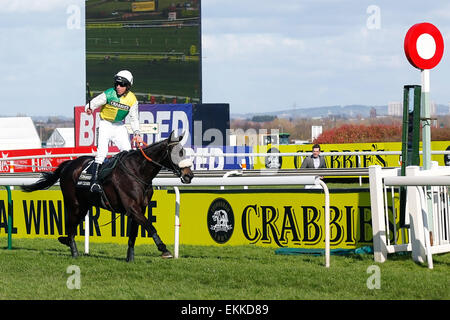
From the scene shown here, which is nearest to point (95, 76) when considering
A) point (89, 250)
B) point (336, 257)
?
point (89, 250)

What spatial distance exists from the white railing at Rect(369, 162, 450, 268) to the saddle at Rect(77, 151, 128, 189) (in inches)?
110

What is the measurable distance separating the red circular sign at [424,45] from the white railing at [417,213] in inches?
44.1

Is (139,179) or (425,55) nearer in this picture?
(425,55)

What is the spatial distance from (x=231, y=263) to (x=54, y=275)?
1.75 m

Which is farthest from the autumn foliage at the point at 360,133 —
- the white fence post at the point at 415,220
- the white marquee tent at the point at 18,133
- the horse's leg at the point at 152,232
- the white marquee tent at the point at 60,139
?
the white fence post at the point at 415,220

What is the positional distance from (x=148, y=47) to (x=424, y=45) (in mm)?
24524

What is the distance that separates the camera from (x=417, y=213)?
8219 mm

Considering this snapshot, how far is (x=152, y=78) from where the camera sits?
32.2m

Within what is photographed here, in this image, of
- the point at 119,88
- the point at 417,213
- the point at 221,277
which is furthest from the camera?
the point at 119,88

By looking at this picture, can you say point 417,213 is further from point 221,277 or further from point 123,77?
point 123,77

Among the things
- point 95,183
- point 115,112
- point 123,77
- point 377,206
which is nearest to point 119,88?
point 123,77

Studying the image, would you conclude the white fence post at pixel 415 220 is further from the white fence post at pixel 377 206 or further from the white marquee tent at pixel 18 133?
the white marquee tent at pixel 18 133

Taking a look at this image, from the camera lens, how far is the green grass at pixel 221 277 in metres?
6.66

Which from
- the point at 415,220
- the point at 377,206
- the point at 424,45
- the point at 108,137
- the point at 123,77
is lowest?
the point at 415,220
